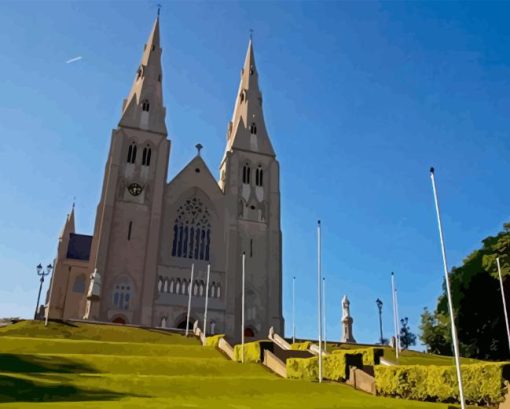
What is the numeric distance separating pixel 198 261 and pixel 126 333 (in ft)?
53.6

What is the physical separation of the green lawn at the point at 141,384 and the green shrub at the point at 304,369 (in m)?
1.23

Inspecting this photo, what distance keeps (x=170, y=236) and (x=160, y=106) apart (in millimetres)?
16331

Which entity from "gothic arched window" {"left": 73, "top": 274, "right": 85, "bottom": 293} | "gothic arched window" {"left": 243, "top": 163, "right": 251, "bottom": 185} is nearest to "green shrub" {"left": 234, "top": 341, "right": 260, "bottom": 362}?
"gothic arched window" {"left": 243, "top": 163, "right": 251, "bottom": 185}

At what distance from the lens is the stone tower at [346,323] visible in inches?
1870

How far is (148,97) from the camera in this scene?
57625 mm

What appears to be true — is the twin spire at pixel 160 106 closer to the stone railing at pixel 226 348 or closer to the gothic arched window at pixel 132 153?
the gothic arched window at pixel 132 153

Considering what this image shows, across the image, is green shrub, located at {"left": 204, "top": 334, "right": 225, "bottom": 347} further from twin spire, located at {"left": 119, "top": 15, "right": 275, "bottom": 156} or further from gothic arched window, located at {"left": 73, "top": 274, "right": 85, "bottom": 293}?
gothic arched window, located at {"left": 73, "top": 274, "right": 85, "bottom": 293}

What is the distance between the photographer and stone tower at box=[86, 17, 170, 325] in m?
46.1

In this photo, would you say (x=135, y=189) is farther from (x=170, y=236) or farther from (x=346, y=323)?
(x=346, y=323)

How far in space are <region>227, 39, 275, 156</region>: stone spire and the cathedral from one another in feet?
0.58

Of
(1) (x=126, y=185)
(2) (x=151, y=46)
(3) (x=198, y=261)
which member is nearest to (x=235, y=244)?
(3) (x=198, y=261)

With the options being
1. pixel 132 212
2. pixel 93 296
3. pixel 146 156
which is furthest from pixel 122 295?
pixel 146 156

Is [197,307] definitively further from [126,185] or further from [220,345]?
[220,345]

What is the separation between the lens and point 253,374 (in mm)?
22219
